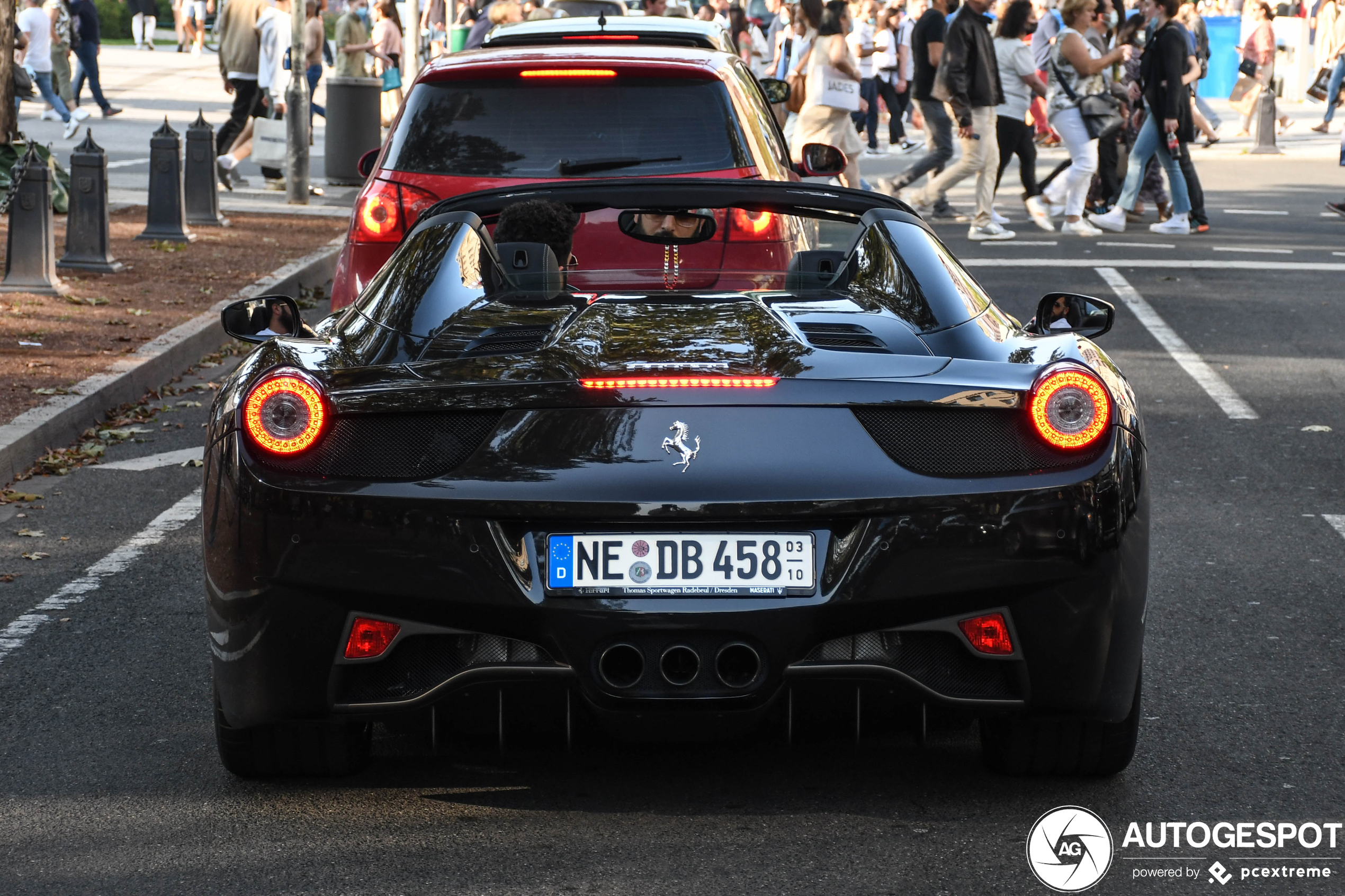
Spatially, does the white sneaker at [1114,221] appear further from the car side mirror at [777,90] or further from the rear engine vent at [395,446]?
the rear engine vent at [395,446]

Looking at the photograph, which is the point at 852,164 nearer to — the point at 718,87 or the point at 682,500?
the point at 718,87

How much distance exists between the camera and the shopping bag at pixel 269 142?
17688mm

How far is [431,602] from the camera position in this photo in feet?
11.7

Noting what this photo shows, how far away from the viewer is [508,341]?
3.90 meters

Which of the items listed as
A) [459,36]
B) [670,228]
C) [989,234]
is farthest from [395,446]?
[459,36]

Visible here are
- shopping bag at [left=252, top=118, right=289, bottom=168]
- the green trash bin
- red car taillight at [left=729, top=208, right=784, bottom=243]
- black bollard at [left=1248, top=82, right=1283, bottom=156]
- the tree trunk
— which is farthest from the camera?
black bollard at [left=1248, top=82, right=1283, bottom=156]

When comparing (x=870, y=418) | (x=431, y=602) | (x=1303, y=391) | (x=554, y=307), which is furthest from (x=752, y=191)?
(x=1303, y=391)

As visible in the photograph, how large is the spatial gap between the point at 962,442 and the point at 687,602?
0.64 metres

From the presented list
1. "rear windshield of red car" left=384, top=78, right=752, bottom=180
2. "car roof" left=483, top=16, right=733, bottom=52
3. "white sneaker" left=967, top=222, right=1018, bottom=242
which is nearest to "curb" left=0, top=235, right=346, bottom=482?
"rear windshield of red car" left=384, top=78, right=752, bottom=180

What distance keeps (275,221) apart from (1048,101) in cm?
715

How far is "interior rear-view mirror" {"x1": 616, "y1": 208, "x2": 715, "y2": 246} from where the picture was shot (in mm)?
5328

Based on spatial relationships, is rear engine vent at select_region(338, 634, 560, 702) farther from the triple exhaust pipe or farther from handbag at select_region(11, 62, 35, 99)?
handbag at select_region(11, 62, 35, 99)

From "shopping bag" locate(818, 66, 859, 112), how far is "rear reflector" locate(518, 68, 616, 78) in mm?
9114

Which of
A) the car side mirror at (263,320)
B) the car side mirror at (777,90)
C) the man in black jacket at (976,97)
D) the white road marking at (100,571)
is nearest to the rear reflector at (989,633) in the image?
the car side mirror at (263,320)
